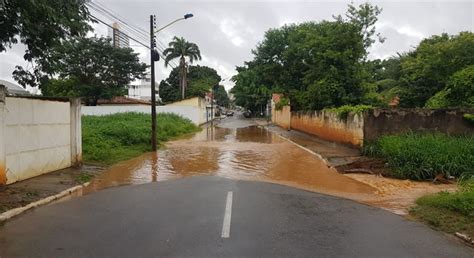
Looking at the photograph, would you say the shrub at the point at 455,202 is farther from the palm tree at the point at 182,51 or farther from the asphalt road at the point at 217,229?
the palm tree at the point at 182,51

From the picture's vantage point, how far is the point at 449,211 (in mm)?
8797

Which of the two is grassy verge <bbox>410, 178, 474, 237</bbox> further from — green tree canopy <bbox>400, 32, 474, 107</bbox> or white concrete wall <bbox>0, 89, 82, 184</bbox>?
green tree canopy <bbox>400, 32, 474, 107</bbox>

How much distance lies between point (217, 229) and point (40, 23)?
6.91 m

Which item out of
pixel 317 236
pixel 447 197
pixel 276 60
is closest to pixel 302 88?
pixel 276 60

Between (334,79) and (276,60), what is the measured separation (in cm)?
2313

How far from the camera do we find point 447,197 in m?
9.51

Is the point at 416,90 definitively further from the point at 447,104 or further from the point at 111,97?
the point at 111,97

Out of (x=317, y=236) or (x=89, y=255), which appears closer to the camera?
(x=89, y=255)

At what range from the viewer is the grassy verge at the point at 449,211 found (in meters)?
7.79

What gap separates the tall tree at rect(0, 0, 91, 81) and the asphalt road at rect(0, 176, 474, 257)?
13.5 ft

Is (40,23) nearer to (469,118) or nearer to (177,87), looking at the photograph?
(469,118)

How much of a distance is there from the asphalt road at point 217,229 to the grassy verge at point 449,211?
463mm

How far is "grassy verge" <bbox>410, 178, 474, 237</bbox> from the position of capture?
307 inches

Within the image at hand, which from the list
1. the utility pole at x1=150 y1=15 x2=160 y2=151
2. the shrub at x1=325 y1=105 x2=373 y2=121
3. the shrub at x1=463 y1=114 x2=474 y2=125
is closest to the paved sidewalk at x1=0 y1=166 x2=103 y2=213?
the utility pole at x1=150 y1=15 x2=160 y2=151
